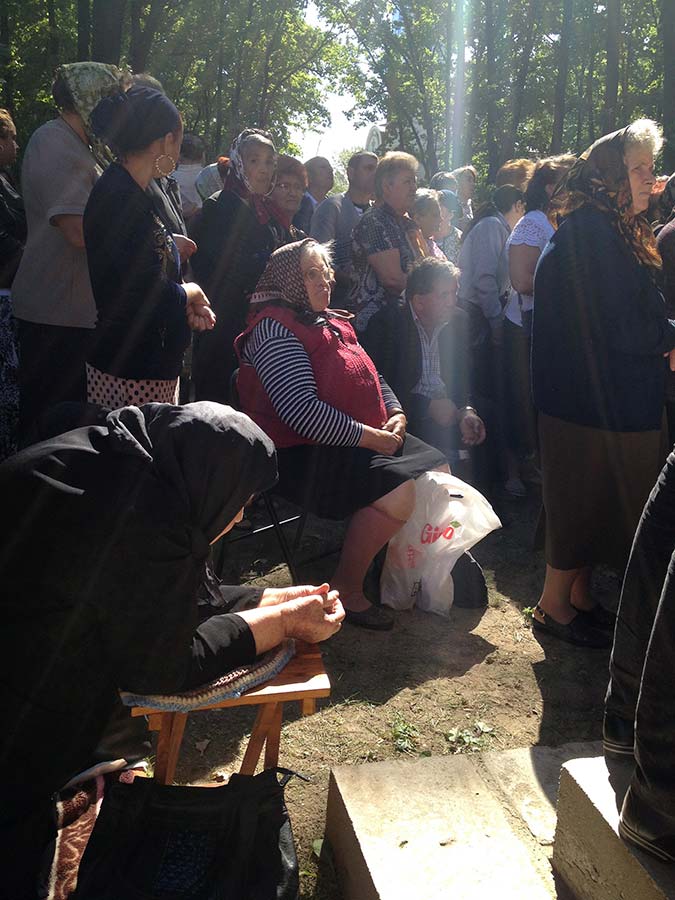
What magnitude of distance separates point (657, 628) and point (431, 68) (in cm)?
2638

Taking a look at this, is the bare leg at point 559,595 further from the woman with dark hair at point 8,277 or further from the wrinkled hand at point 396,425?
the woman with dark hair at point 8,277

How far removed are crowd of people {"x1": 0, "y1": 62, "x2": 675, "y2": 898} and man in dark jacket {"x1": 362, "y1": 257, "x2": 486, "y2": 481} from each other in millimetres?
12

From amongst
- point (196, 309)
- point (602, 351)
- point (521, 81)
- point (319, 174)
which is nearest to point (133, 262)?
point (196, 309)

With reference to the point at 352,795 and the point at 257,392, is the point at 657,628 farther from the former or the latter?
the point at 257,392

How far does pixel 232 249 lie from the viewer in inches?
187

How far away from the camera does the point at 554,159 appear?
4992mm

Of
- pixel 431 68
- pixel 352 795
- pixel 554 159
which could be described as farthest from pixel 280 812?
pixel 431 68

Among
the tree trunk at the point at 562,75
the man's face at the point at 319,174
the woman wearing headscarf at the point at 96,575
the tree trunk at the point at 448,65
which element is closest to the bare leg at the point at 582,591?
the woman wearing headscarf at the point at 96,575

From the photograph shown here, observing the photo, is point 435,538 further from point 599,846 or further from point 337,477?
point 599,846

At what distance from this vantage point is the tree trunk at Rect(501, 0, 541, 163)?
16375mm

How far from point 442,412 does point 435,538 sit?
1.02 meters

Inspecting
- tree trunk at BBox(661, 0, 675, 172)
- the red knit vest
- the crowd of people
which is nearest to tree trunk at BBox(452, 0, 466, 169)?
tree trunk at BBox(661, 0, 675, 172)

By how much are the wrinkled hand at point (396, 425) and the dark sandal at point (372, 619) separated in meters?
0.78

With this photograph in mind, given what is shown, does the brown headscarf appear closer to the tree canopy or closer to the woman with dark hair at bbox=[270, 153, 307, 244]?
the woman with dark hair at bbox=[270, 153, 307, 244]
